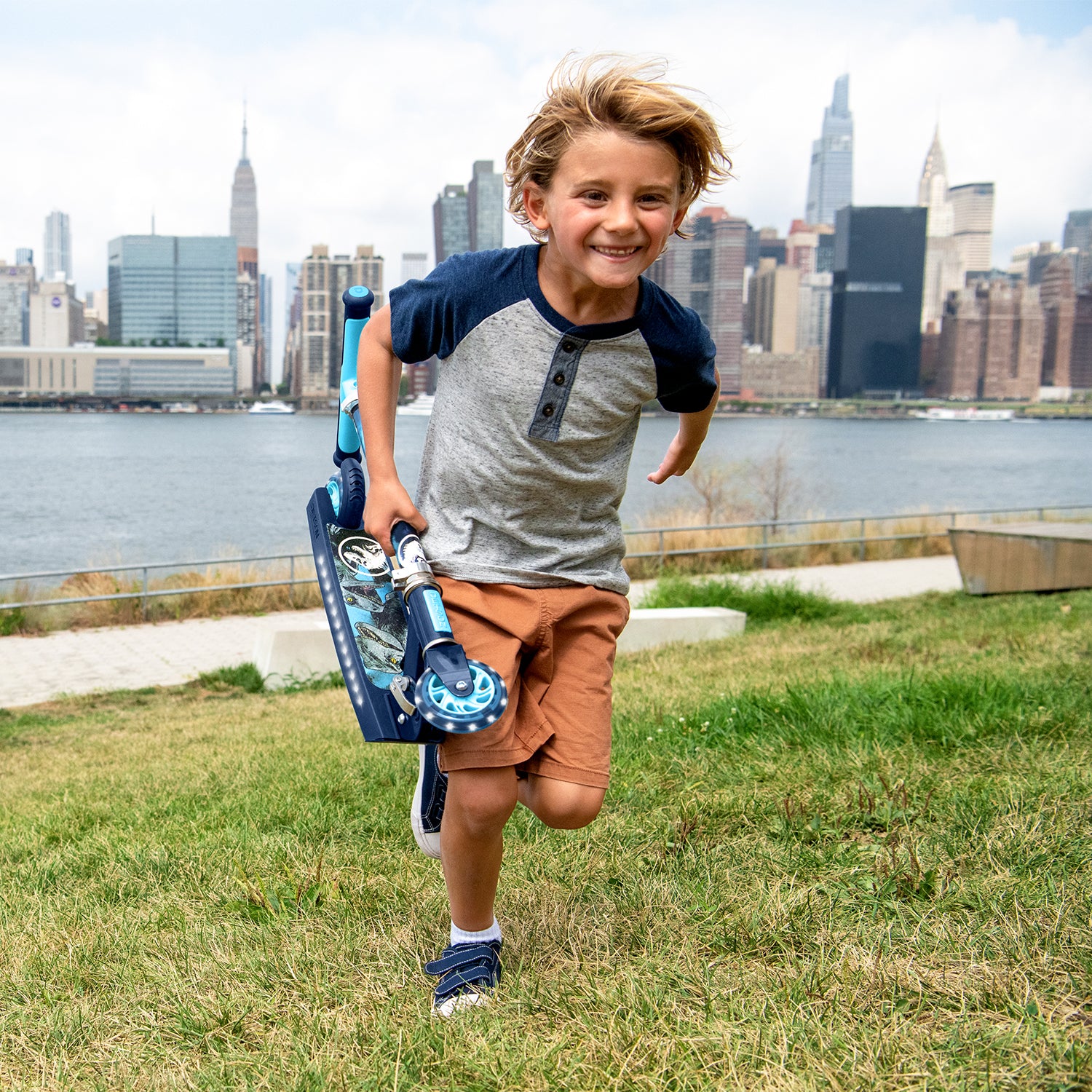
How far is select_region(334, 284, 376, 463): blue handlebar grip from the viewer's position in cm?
239

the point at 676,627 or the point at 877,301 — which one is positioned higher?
the point at 877,301

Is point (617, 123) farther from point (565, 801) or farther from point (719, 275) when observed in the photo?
point (719, 275)

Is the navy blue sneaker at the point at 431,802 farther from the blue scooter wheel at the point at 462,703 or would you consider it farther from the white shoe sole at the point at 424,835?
the blue scooter wheel at the point at 462,703

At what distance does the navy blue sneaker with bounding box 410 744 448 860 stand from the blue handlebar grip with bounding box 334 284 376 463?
0.66 metres

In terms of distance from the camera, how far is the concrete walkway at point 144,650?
370 inches

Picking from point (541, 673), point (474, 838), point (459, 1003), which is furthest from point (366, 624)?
point (459, 1003)

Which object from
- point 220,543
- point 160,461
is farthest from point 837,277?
point 220,543

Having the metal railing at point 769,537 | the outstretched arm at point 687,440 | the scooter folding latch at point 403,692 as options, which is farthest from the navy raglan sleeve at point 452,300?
the metal railing at point 769,537

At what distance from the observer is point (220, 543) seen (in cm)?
3025

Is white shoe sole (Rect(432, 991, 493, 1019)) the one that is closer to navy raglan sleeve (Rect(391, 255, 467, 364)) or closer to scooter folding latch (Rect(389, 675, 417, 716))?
scooter folding latch (Rect(389, 675, 417, 716))

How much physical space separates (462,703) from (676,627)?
7320mm

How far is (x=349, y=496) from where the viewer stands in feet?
7.81

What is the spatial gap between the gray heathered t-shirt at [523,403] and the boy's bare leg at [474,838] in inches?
14.7

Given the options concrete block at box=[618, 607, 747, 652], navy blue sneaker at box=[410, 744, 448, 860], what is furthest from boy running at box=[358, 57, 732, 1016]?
concrete block at box=[618, 607, 747, 652]
